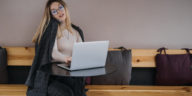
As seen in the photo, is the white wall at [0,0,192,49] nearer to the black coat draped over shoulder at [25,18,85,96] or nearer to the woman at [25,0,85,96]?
the woman at [25,0,85,96]

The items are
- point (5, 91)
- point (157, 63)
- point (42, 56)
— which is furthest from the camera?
point (157, 63)

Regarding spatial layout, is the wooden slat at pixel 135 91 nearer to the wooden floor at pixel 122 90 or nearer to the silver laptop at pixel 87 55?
the wooden floor at pixel 122 90

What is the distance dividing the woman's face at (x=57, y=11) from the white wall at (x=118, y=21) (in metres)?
0.43

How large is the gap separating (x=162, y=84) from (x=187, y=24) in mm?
839

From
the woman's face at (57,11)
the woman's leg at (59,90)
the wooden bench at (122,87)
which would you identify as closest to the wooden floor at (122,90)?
the wooden bench at (122,87)

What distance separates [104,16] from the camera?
289 cm

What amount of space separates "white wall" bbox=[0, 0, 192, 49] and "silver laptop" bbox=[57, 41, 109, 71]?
3.14 ft

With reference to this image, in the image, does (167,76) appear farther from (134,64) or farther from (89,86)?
(89,86)

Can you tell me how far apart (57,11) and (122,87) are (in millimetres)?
1100

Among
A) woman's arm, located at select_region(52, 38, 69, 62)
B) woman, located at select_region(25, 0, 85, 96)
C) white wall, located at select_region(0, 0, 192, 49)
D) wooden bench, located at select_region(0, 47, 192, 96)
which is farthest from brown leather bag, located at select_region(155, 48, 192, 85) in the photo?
woman's arm, located at select_region(52, 38, 69, 62)

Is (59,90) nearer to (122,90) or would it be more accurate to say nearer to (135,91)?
(122,90)

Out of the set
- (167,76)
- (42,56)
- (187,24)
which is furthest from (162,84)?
(42,56)

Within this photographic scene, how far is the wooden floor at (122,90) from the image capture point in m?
2.48

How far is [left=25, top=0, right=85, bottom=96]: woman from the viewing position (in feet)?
7.00
